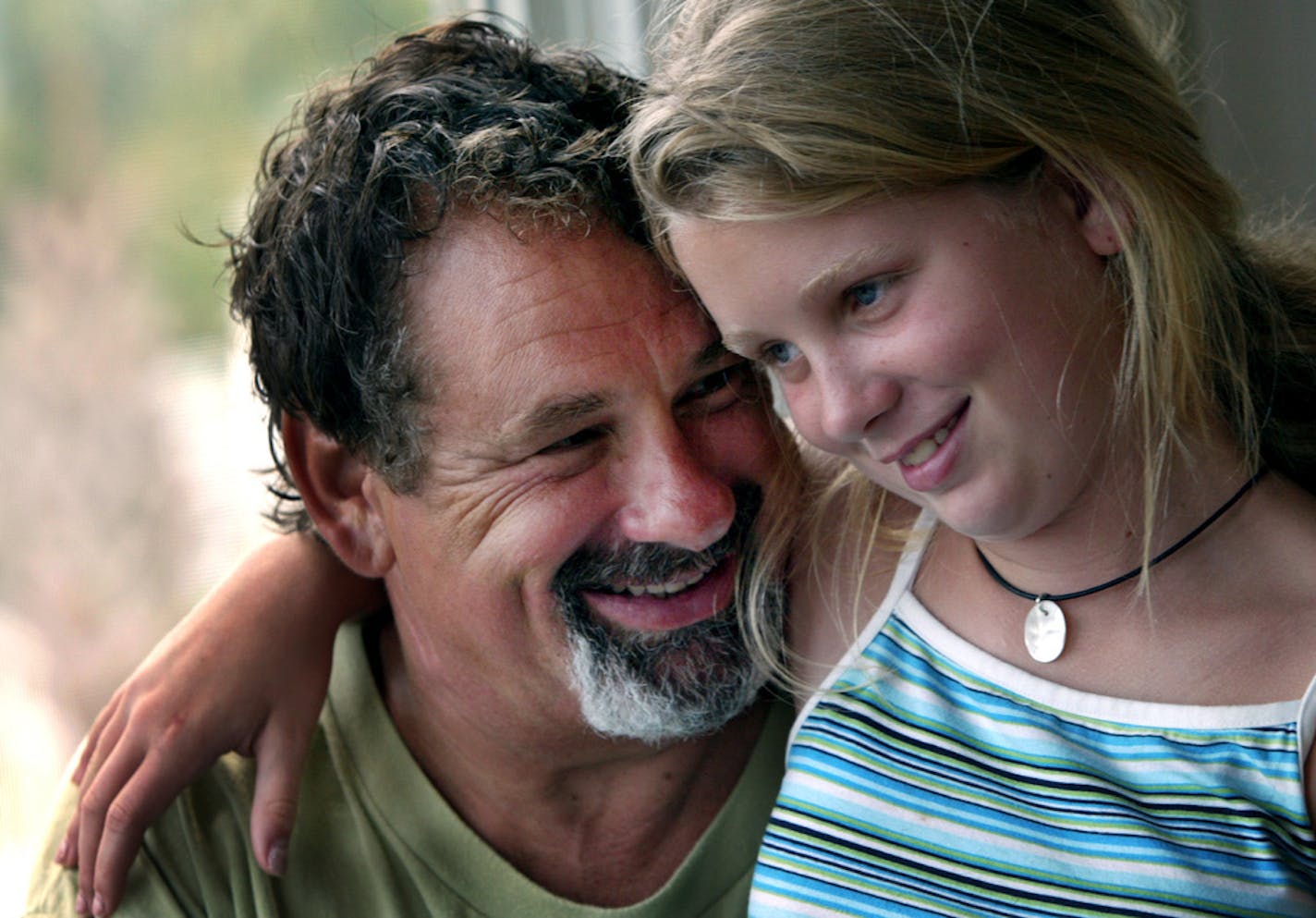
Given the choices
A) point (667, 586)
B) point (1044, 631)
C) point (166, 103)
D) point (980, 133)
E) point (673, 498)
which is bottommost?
point (1044, 631)

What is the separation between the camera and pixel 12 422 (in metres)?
1.75

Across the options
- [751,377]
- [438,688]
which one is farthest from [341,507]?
[751,377]

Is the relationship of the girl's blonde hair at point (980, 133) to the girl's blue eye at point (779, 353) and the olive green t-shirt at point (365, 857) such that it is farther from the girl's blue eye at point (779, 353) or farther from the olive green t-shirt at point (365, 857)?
the olive green t-shirt at point (365, 857)

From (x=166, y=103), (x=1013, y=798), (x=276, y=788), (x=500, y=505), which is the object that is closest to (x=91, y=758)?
(x=276, y=788)

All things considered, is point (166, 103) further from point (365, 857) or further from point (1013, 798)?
point (1013, 798)

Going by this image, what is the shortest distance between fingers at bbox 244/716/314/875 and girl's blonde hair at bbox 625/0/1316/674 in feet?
2.19

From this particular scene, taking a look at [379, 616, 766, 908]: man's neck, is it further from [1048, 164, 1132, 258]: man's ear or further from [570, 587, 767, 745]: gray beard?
[1048, 164, 1132, 258]: man's ear

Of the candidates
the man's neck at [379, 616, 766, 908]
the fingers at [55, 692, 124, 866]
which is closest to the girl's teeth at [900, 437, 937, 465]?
→ the man's neck at [379, 616, 766, 908]

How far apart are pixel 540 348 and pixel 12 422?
0.79m

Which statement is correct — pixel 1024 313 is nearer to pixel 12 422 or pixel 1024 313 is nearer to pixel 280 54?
pixel 280 54

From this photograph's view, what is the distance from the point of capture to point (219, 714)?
1466 mm

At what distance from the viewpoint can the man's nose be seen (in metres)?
1.34

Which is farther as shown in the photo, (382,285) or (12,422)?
(12,422)

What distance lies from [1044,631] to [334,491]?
0.77 metres
